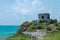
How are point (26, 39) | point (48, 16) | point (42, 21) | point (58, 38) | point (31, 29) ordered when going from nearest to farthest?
point (58, 38)
point (26, 39)
point (31, 29)
point (42, 21)
point (48, 16)

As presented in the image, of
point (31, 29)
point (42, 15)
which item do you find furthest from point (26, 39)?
point (42, 15)

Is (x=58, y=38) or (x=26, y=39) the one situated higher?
(x=58, y=38)

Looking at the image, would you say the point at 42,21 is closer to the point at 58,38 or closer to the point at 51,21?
the point at 51,21

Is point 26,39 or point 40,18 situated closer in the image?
point 26,39

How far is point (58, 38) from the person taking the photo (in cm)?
2178

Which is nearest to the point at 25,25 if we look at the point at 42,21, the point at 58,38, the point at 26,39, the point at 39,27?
the point at 42,21

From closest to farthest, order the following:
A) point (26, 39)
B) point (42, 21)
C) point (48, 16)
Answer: point (26, 39)
point (42, 21)
point (48, 16)

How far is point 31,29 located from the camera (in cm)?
5325

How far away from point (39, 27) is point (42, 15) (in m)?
14.7

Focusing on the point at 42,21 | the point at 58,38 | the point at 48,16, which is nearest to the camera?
the point at 58,38

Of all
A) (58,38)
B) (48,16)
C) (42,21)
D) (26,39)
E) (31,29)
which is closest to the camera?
(58,38)

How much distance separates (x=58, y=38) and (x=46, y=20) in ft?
146

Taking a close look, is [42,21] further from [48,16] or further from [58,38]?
[58,38]

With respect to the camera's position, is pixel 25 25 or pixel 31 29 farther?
pixel 25 25
